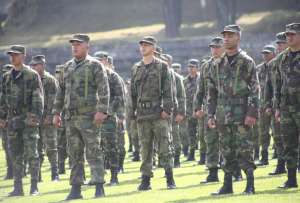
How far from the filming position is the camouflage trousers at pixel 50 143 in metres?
20.1

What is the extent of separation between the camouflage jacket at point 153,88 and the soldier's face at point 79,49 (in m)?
1.23

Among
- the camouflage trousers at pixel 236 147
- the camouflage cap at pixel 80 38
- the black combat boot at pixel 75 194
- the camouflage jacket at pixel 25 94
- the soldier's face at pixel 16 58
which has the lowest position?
the black combat boot at pixel 75 194

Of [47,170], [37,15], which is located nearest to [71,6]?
[37,15]

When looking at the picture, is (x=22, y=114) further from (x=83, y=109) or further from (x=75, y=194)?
(x=75, y=194)

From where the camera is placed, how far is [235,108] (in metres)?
15.0

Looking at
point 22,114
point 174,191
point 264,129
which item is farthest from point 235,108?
point 264,129

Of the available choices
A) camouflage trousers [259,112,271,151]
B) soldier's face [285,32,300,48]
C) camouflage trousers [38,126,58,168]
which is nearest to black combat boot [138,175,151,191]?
soldier's face [285,32,300,48]

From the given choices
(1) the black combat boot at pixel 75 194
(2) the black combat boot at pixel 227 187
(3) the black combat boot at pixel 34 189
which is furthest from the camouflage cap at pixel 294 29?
(3) the black combat boot at pixel 34 189

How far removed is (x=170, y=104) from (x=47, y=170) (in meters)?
7.53

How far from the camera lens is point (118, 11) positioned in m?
63.2

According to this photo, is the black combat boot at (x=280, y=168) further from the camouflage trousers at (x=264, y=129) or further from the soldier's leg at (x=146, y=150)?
the camouflage trousers at (x=264, y=129)

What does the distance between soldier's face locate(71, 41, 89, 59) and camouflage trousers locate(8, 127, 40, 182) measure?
1.89 metres

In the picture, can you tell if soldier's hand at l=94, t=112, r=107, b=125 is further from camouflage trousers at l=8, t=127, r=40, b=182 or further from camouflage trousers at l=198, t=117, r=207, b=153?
camouflage trousers at l=198, t=117, r=207, b=153

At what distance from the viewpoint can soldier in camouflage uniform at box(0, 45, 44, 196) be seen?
55.2ft
